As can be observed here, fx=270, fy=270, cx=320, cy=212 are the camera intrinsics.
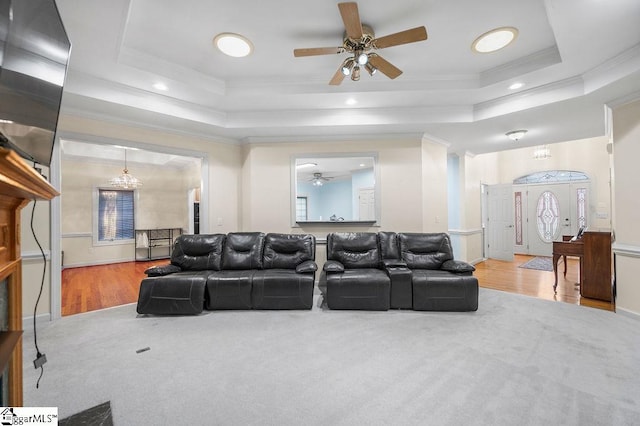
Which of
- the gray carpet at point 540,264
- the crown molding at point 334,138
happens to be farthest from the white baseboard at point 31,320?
the gray carpet at point 540,264

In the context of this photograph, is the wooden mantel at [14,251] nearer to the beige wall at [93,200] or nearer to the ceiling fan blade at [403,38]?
the ceiling fan blade at [403,38]

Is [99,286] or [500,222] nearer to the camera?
[99,286]

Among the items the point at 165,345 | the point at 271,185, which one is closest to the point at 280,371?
the point at 165,345

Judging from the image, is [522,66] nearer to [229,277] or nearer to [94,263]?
[229,277]

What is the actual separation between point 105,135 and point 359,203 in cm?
559

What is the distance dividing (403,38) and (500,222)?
21.8 ft

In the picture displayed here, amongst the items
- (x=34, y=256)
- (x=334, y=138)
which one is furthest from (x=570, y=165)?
(x=34, y=256)

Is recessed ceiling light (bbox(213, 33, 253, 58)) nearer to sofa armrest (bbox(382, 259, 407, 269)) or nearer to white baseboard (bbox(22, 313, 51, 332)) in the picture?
sofa armrest (bbox(382, 259, 407, 269))

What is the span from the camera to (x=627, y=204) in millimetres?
3156

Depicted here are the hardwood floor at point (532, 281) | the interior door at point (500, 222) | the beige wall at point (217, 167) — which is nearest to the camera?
the hardwood floor at point (532, 281)

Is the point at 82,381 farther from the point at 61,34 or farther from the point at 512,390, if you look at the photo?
the point at 512,390

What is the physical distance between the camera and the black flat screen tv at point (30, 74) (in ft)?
3.05

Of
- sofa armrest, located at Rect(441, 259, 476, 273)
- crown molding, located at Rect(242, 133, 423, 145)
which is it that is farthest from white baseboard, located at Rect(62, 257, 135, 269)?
sofa armrest, located at Rect(441, 259, 476, 273)

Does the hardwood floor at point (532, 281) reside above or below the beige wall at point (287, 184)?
below
